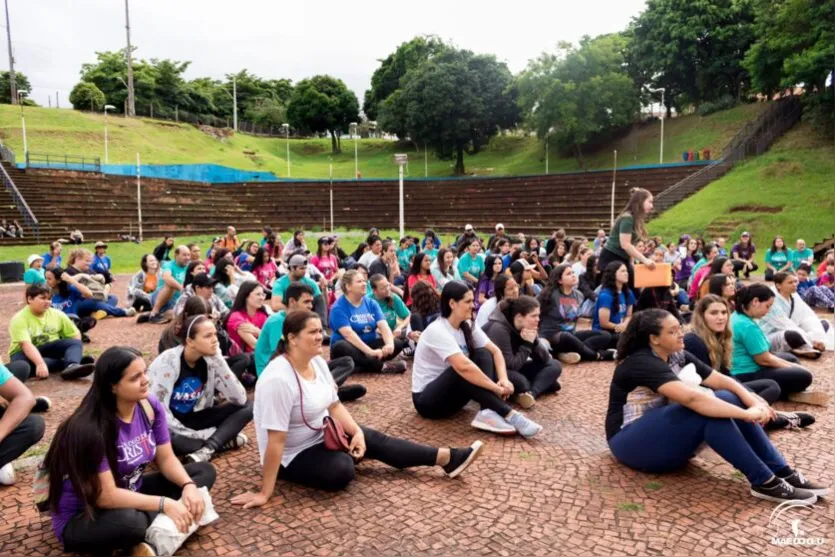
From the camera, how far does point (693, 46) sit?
134 ft

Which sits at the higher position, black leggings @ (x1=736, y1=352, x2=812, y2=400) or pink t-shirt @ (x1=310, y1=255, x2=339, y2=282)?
pink t-shirt @ (x1=310, y1=255, x2=339, y2=282)

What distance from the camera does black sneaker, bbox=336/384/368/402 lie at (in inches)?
232

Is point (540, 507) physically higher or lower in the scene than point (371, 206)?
lower

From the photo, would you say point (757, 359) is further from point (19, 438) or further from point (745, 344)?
point (19, 438)

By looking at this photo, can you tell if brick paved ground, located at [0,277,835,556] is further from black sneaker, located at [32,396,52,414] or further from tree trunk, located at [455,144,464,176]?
tree trunk, located at [455,144,464,176]

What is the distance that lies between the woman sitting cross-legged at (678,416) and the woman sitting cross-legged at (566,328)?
3.04 m

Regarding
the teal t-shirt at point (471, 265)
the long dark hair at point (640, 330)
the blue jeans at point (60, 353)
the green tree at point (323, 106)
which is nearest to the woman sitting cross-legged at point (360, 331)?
the blue jeans at point (60, 353)

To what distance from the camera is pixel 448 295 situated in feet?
16.2

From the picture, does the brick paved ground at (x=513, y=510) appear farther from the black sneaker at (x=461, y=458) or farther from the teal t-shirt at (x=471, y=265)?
the teal t-shirt at (x=471, y=265)

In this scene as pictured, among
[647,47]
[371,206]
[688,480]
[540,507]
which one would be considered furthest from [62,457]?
[647,47]

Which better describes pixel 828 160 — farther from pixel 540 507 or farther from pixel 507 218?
pixel 540 507

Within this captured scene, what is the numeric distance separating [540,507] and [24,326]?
18.5ft

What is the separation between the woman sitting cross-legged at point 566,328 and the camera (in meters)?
7.49

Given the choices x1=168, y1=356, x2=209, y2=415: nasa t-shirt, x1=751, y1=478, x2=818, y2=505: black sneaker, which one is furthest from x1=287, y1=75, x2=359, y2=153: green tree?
x1=751, y1=478, x2=818, y2=505: black sneaker
